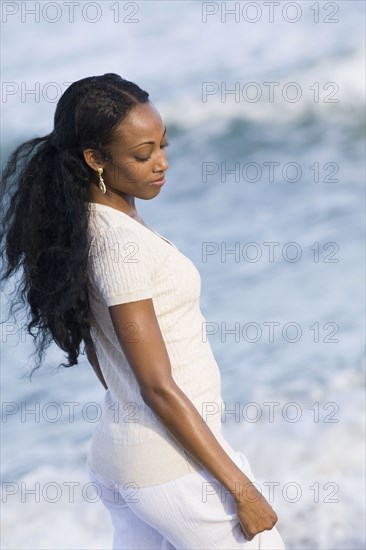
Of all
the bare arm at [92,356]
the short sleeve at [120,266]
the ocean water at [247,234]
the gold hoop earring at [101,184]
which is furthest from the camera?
the ocean water at [247,234]

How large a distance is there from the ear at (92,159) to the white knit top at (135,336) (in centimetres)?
8

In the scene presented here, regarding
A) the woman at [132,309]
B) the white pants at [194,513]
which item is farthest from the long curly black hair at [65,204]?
the white pants at [194,513]

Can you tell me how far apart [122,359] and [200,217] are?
597cm

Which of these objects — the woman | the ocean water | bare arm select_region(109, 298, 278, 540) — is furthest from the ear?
the ocean water

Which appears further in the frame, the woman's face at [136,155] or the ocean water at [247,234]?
the ocean water at [247,234]

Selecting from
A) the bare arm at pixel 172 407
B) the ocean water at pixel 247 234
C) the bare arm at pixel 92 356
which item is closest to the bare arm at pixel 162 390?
the bare arm at pixel 172 407

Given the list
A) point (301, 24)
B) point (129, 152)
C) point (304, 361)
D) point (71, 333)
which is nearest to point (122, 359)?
point (71, 333)

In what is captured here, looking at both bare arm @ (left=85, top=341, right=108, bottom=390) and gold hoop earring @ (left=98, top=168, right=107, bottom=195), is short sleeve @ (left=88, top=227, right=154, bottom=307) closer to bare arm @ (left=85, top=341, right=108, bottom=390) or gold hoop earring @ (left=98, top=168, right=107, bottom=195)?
gold hoop earring @ (left=98, top=168, right=107, bottom=195)

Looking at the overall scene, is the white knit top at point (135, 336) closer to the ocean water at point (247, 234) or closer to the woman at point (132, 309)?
the woman at point (132, 309)

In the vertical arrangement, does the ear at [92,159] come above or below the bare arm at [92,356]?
above

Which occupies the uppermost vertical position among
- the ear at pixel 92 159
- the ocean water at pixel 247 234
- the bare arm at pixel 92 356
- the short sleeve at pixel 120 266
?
the ear at pixel 92 159

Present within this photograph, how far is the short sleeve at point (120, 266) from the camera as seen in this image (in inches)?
80.7

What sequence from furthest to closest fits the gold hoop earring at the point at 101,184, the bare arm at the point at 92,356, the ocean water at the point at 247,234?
the ocean water at the point at 247,234 < the bare arm at the point at 92,356 < the gold hoop earring at the point at 101,184

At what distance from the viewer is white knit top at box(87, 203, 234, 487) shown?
6.81 feet
